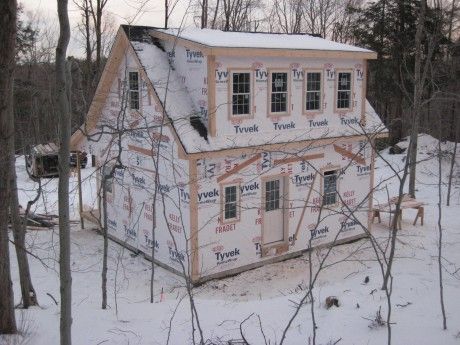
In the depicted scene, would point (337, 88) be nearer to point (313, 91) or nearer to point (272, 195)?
point (313, 91)

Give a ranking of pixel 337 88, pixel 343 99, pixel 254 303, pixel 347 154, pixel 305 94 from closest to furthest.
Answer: pixel 254 303
pixel 305 94
pixel 337 88
pixel 343 99
pixel 347 154

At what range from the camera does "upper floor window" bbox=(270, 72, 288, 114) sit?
12250 millimetres

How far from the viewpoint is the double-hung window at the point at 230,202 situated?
1180cm

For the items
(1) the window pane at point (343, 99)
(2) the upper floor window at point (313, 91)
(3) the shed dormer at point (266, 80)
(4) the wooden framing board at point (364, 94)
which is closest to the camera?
(3) the shed dormer at point (266, 80)

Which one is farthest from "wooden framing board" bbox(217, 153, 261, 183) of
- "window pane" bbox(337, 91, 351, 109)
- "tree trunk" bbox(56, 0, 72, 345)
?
"tree trunk" bbox(56, 0, 72, 345)

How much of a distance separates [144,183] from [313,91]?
5.03 metres

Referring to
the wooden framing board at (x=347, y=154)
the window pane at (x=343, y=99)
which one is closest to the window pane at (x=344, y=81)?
the window pane at (x=343, y=99)

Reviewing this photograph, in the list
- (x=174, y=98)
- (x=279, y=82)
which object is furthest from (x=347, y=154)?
(x=174, y=98)

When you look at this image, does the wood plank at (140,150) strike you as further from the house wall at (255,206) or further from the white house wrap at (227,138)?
the house wall at (255,206)

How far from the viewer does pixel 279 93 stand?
12.4 m

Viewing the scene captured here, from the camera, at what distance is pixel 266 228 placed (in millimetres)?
12773

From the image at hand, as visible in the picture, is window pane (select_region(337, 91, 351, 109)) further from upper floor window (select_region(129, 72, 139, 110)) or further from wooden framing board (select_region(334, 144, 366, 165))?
upper floor window (select_region(129, 72, 139, 110))

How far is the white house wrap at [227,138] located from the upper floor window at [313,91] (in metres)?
0.03

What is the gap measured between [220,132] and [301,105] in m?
2.65
